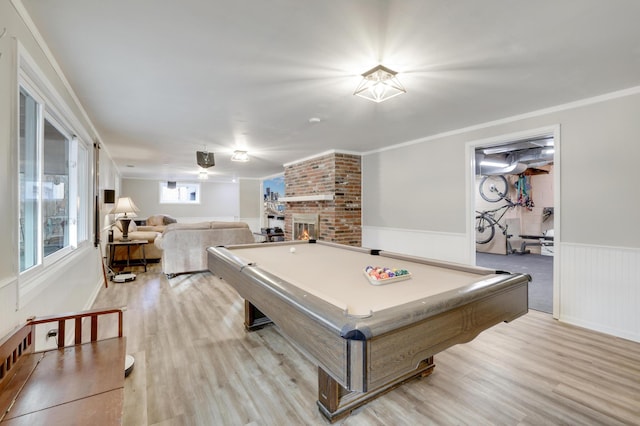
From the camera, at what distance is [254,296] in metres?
1.77

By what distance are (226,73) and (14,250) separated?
1.72 m

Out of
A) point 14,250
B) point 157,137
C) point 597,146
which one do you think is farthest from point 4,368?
point 597,146

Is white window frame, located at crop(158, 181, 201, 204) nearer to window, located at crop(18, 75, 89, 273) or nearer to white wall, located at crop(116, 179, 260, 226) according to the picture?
white wall, located at crop(116, 179, 260, 226)

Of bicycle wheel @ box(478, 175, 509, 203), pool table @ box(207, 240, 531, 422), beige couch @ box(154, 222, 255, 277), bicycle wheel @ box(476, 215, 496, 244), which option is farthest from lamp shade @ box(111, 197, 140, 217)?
bicycle wheel @ box(478, 175, 509, 203)

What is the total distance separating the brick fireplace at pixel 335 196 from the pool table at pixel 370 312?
2.89 m

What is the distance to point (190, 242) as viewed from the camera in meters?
4.89

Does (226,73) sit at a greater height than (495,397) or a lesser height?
greater

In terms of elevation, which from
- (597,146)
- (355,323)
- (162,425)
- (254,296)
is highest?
(597,146)

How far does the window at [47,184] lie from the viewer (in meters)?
1.82

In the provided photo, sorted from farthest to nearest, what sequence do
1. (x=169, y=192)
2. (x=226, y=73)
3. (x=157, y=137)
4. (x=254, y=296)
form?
(x=169, y=192), (x=157, y=137), (x=226, y=73), (x=254, y=296)

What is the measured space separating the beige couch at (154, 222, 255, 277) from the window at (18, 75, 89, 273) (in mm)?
1388

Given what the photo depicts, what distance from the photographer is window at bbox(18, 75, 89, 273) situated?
5.98 ft

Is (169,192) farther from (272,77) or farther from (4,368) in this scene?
(4,368)

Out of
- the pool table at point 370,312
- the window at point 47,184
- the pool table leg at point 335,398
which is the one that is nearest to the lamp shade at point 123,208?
the window at point 47,184
